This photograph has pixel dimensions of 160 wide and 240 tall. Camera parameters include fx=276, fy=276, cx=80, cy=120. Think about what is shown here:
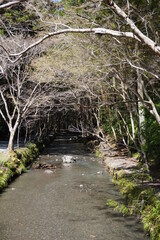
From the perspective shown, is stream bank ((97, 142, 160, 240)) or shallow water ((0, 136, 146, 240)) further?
shallow water ((0, 136, 146, 240))

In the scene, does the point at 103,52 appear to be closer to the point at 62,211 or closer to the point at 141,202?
the point at 141,202

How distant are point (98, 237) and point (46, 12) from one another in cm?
613

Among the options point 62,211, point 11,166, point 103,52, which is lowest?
point 62,211

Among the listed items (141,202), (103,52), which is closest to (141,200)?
(141,202)

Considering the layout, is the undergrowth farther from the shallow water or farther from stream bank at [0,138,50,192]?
stream bank at [0,138,50,192]

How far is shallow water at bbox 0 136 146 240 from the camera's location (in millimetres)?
7590

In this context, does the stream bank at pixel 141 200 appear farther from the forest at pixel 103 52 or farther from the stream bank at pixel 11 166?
the stream bank at pixel 11 166

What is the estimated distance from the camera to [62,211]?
372 inches

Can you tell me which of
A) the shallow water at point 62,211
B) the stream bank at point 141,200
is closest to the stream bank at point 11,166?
the shallow water at point 62,211

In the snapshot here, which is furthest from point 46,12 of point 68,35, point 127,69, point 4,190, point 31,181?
point 31,181

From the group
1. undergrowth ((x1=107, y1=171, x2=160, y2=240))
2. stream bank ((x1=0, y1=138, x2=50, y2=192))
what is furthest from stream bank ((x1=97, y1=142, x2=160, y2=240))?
stream bank ((x1=0, y1=138, x2=50, y2=192))

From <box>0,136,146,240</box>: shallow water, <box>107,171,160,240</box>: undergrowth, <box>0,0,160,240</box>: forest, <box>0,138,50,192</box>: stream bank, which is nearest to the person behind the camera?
→ <box>0,0,160,240</box>: forest

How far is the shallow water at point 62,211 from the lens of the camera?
7.59 meters

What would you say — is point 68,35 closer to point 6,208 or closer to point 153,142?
point 153,142
